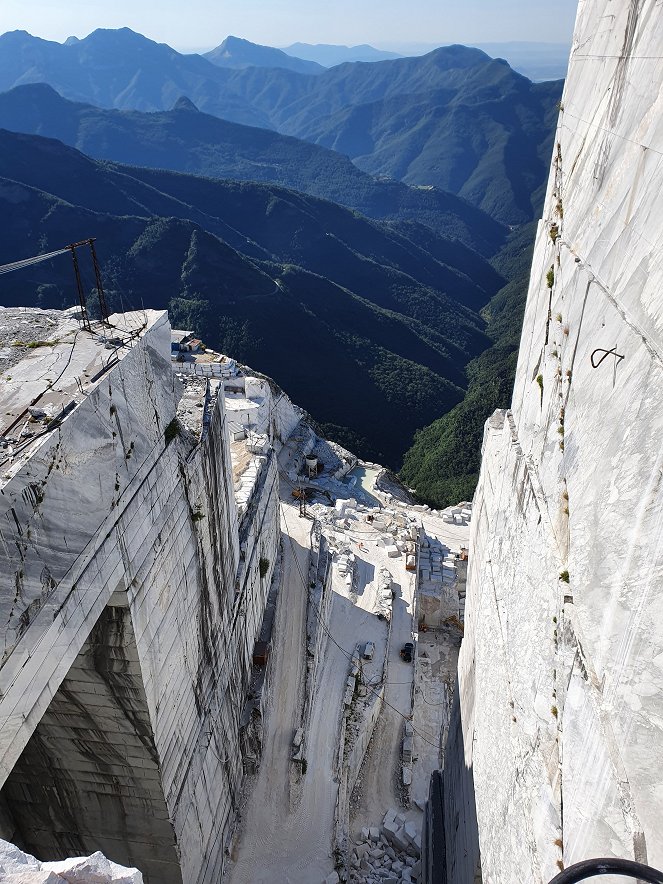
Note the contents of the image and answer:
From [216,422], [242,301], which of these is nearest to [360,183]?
[242,301]

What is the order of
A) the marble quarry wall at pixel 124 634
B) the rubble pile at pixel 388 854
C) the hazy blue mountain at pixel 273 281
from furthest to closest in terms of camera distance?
the hazy blue mountain at pixel 273 281, the rubble pile at pixel 388 854, the marble quarry wall at pixel 124 634

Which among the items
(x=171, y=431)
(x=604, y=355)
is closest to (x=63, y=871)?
(x=604, y=355)

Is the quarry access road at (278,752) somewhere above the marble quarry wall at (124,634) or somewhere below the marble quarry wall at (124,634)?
below

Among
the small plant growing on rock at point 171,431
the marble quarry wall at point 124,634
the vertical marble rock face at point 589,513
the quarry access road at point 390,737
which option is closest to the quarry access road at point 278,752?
the marble quarry wall at point 124,634

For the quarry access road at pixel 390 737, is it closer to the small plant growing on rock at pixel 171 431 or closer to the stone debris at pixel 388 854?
the stone debris at pixel 388 854

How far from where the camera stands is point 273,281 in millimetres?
83625

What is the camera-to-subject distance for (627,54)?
684 centimetres

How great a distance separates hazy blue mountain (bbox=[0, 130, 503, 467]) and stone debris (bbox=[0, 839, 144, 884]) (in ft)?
183

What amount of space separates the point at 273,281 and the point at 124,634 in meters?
77.9

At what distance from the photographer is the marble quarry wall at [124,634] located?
802 centimetres

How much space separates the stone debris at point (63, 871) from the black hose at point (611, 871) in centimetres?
348

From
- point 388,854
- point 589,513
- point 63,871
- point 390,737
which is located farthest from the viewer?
point 390,737

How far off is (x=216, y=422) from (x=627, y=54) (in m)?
11.3

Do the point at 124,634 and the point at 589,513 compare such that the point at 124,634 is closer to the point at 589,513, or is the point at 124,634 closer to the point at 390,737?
the point at 589,513
